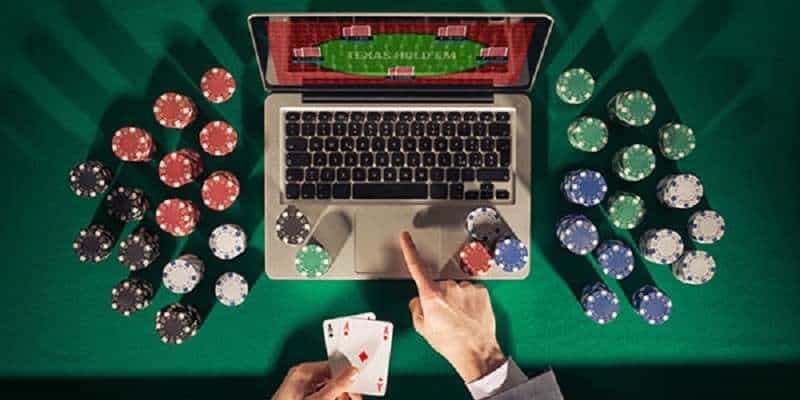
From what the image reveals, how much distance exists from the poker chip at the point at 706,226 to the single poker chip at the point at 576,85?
1.94 ft

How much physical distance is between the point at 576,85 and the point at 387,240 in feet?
2.88

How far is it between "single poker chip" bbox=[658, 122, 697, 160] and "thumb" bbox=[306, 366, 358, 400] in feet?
4.49

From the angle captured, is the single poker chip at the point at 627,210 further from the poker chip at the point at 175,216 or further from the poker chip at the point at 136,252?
the poker chip at the point at 136,252

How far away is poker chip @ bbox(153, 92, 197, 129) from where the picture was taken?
8.29 feet

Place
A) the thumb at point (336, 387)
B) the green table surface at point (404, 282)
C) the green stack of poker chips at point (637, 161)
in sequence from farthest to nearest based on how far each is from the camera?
the green table surface at point (404, 282) < the green stack of poker chips at point (637, 161) < the thumb at point (336, 387)

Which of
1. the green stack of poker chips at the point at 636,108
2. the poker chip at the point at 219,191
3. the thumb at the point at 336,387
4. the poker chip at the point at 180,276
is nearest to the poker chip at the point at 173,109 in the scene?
the poker chip at the point at 219,191

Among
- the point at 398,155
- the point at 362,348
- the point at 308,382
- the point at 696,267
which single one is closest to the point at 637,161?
the point at 696,267

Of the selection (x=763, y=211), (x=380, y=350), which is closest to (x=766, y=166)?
(x=763, y=211)

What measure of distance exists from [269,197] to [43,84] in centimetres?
95

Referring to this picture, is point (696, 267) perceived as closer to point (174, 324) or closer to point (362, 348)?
point (362, 348)

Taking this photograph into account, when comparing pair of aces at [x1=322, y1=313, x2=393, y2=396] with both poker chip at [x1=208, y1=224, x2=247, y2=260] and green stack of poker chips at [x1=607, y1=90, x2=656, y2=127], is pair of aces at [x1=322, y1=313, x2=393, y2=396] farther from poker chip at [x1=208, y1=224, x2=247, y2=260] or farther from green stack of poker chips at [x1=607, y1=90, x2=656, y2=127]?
green stack of poker chips at [x1=607, y1=90, x2=656, y2=127]

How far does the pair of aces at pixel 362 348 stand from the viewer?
8.43ft

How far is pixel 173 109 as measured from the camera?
253 centimetres

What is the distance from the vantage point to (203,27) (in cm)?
261
